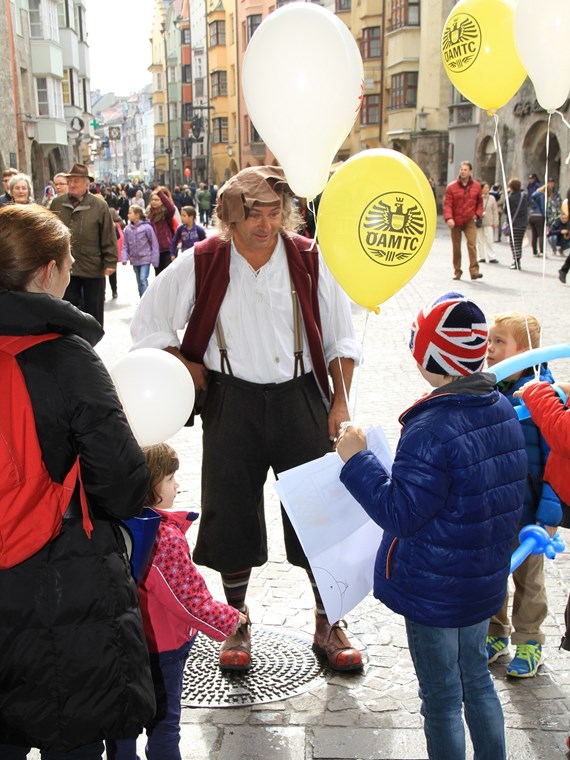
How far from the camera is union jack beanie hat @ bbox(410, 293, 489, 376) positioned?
8.25ft

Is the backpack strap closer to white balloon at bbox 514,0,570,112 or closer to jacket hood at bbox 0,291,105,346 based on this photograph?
jacket hood at bbox 0,291,105,346

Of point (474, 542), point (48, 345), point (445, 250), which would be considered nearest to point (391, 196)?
point (474, 542)

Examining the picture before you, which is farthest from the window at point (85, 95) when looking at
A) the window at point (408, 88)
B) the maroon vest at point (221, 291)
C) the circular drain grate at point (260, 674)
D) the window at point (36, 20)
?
the circular drain grate at point (260, 674)

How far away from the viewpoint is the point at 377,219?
295 centimetres

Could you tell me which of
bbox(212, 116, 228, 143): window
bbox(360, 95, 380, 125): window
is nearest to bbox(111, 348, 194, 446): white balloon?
bbox(360, 95, 380, 125): window

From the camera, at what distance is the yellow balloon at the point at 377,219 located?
2928 millimetres

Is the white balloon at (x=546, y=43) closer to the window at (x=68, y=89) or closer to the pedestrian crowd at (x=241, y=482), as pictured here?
the pedestrian crowd at (x=241, y=482)

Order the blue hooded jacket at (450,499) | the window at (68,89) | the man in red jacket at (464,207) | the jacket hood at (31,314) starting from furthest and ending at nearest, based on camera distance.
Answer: the window at (68,89) < the man in red jacket at (464,207) < the blue hooded jacket at (450,499) < the jacket hood at (31,314)

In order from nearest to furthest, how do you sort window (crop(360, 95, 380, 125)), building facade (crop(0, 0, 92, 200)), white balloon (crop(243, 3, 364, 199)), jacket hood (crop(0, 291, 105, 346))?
1. jacket hood (crop(0, 291, 105, 346))
2. white balloon (crop(243, 3, 364, 199))
3. building facade (crop(0, 0, 92, 200))
4. window (crop(360, 95, 380, 125))

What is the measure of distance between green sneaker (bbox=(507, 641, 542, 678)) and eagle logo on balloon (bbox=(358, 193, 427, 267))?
1680 millimetres

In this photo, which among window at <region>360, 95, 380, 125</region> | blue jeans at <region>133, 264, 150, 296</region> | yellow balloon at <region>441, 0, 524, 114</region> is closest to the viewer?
yellow balloon at <region>441, 0, 524, 114</region>

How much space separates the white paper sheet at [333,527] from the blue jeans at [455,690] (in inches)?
18.6

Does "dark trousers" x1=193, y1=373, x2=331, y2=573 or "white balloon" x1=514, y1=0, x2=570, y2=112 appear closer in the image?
"white balloon" x1=514, y1=0, x2=570, y2=112

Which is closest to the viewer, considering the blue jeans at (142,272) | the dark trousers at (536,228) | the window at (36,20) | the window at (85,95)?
the blue jeans at (142,272)
